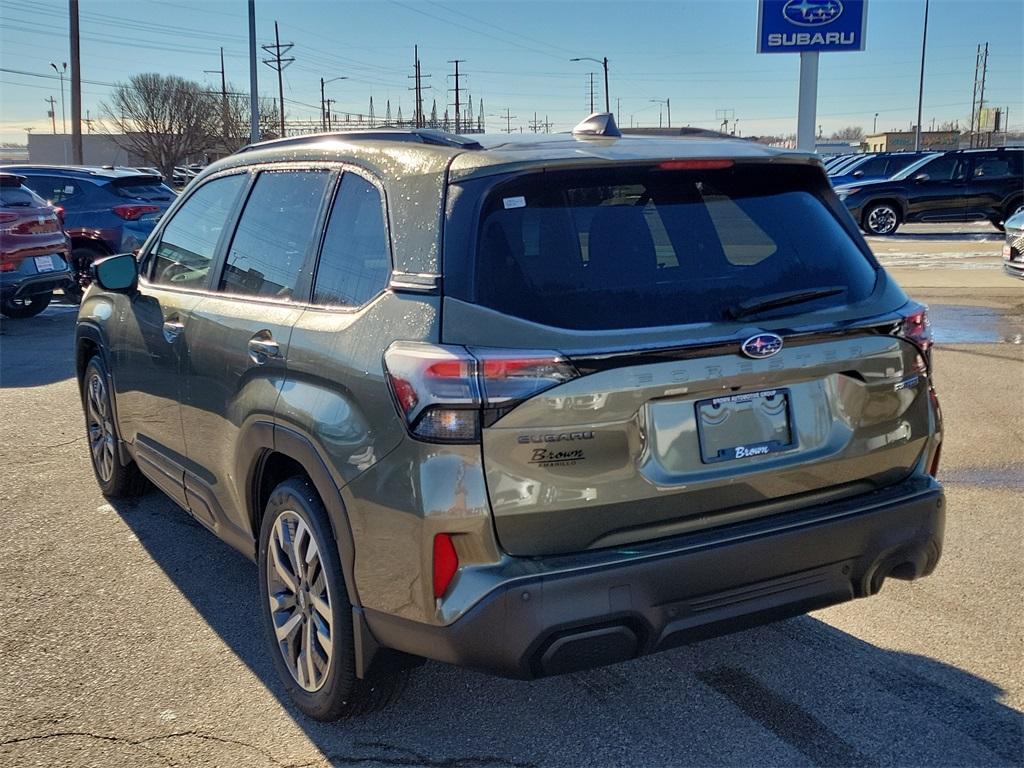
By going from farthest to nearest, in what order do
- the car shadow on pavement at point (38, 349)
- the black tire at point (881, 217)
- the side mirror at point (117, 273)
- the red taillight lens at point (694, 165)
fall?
the black tire at point (881, 217) → the car shadow on pavement at point (38, 349) → the side mirror at point (117, 273) → the red taillight lens at point (694, 165)

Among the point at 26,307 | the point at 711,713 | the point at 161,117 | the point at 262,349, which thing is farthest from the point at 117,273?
the point at 161,117

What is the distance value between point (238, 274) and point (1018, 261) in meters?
10.3

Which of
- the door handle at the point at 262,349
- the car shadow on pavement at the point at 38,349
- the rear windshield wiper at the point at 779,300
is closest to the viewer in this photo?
the rear windshield wiper at the point at 779,300

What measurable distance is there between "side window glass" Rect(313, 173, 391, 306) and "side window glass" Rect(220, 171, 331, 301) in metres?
0.16

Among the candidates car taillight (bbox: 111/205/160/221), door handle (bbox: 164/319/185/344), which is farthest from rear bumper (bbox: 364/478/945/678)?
car taillight (bbox: 111/205/160/221)

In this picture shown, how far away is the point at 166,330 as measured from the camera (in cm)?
438

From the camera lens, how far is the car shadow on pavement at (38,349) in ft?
31.2

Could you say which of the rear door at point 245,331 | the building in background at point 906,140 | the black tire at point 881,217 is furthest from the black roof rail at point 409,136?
the building in background at point 906,140

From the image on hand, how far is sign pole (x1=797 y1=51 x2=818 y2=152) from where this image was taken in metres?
14.9

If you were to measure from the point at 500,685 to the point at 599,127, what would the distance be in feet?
6.46

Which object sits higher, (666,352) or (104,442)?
(666,352)

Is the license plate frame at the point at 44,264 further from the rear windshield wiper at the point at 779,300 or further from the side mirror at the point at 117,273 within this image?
the rear windshield wiper at the point at 779,300

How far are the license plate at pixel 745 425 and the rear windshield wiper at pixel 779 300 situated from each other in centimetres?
24

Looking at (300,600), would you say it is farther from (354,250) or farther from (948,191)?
(948,191)
